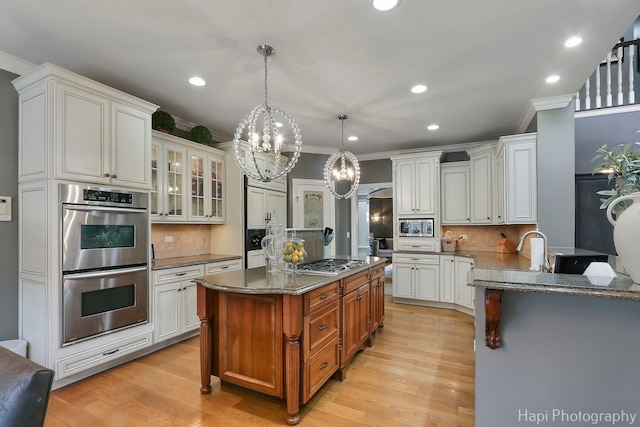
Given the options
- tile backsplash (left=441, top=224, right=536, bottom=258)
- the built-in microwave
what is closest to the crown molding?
the built-in microwave

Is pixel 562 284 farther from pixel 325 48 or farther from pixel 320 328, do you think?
pixel 325 48

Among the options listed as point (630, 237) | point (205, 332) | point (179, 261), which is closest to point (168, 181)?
point (179, 261)

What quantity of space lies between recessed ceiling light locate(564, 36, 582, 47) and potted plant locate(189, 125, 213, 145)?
3.93m

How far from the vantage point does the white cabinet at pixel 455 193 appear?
5.04 meters

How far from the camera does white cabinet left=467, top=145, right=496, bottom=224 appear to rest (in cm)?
467

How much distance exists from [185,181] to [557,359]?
394 cm

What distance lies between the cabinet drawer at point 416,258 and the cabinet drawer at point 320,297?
2.87m

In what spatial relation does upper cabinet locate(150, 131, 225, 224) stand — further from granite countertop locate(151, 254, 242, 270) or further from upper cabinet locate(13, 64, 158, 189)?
upper cabinet locate(13, 64, 158, 189)

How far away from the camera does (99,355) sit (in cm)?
274

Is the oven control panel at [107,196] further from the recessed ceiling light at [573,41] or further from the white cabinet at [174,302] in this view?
the recessed ceiling light at [573,41]

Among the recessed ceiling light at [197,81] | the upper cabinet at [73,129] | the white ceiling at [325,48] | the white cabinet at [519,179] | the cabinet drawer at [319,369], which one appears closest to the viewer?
the white ceiling at [325,48]

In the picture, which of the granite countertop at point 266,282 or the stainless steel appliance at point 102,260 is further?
the stainless steel appliance at point 102,260

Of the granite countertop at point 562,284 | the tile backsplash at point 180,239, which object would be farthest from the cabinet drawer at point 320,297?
the tile backsplash at point 180,239

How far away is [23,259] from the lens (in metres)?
2.66
